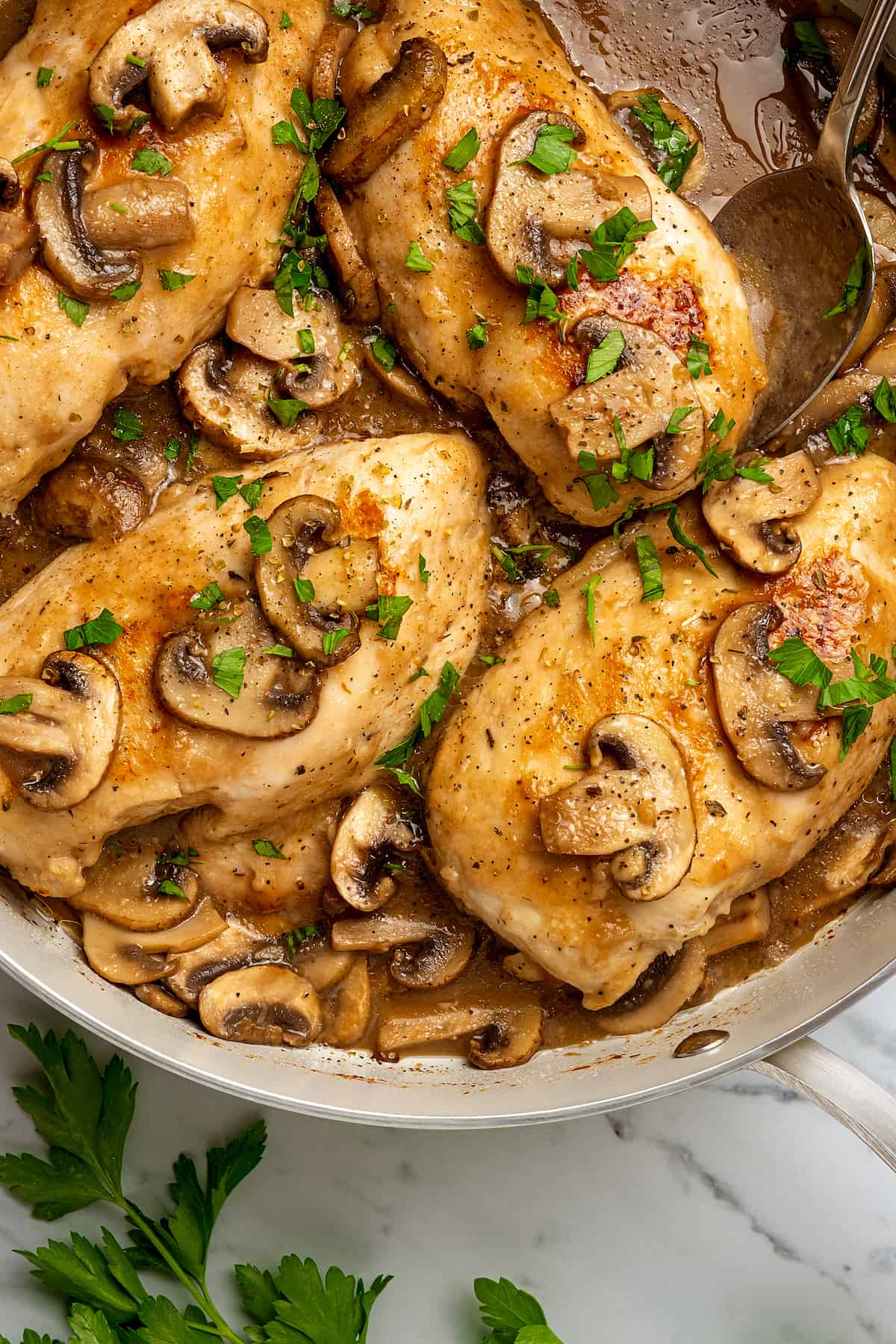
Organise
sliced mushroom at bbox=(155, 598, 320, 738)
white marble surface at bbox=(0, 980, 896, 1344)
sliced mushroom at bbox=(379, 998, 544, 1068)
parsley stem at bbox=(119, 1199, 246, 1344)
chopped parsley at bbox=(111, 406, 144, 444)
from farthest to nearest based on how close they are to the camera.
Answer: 1. white marble surface at bbox=(0, 980, 896, 1344)
2. parsley stem at bbox=(119, 1199, 246, 1344)
3. sliced mushroom at bbox=(379, 998, 544, 1068)
4. chopped parsley at bbox=(111, 406, 144, 444)
5. sliced mushroom at bbox=(155, 598, 320, 738)

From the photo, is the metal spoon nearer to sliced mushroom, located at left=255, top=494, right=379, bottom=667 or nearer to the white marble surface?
sliced mushroom, located at left=255, top=494, right=379, bottom=667

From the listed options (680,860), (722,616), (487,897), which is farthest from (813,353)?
(487,897)

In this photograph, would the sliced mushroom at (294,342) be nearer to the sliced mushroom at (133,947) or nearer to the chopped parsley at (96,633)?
the chopped parsley at (96,633)

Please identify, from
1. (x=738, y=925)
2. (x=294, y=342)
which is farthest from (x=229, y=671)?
(x=738, y=925)

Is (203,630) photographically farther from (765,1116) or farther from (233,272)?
(765,1116)

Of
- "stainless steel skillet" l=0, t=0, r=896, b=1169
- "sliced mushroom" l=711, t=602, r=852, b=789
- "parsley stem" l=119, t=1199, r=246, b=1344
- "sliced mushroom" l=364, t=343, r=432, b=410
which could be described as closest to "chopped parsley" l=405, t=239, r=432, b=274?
"sliced mushroom" l=364, t=343, r=432, b=410

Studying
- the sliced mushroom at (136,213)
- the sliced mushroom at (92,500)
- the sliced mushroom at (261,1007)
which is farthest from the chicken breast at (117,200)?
the sliced mushroom at (261,1007)

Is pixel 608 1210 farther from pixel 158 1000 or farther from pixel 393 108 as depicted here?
pixel 393 108

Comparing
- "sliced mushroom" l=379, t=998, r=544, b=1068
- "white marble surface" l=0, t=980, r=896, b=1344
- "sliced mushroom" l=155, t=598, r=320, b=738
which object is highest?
"sliced mushroom" l=155, t=598, r=320, b=738
